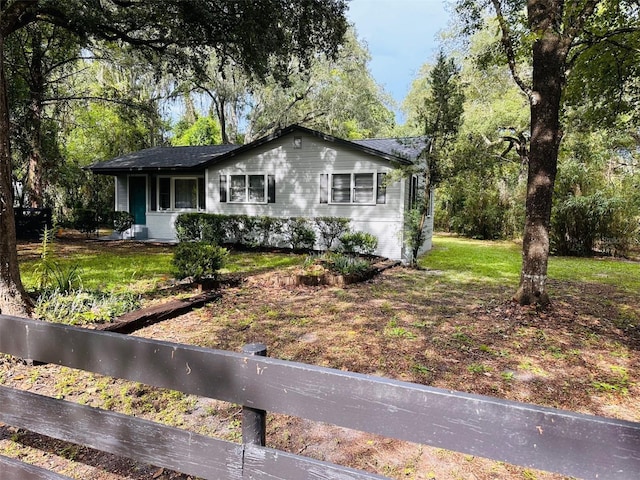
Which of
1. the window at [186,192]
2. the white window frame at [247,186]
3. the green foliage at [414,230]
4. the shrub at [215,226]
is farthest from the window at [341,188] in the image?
the window at [186,192]

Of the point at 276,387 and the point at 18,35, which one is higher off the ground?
the point at 18,35

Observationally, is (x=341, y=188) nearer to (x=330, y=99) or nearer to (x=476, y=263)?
(x=476, y=263)

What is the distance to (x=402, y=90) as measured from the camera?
31.1 m

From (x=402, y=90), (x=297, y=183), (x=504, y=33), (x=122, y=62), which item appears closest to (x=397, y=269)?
(x=297, y=183)

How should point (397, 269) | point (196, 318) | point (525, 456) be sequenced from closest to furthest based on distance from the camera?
point (525, 456)
point (196, 318)
point (397, 269)

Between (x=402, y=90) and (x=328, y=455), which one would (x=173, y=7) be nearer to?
(x=328, y=455)

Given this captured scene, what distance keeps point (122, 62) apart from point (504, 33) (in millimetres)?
12679

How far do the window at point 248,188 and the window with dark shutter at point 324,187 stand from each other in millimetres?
1764

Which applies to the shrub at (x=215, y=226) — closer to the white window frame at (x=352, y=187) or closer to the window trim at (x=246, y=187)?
the window trim at (x=246, y=187)

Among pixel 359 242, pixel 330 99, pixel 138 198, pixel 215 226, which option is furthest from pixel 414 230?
pixel 330 99

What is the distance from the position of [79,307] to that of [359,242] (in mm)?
7870

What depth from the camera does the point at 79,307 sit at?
453 cm

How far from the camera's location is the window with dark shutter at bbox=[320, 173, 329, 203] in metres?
13.0

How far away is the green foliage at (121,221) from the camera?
50.3 ft
